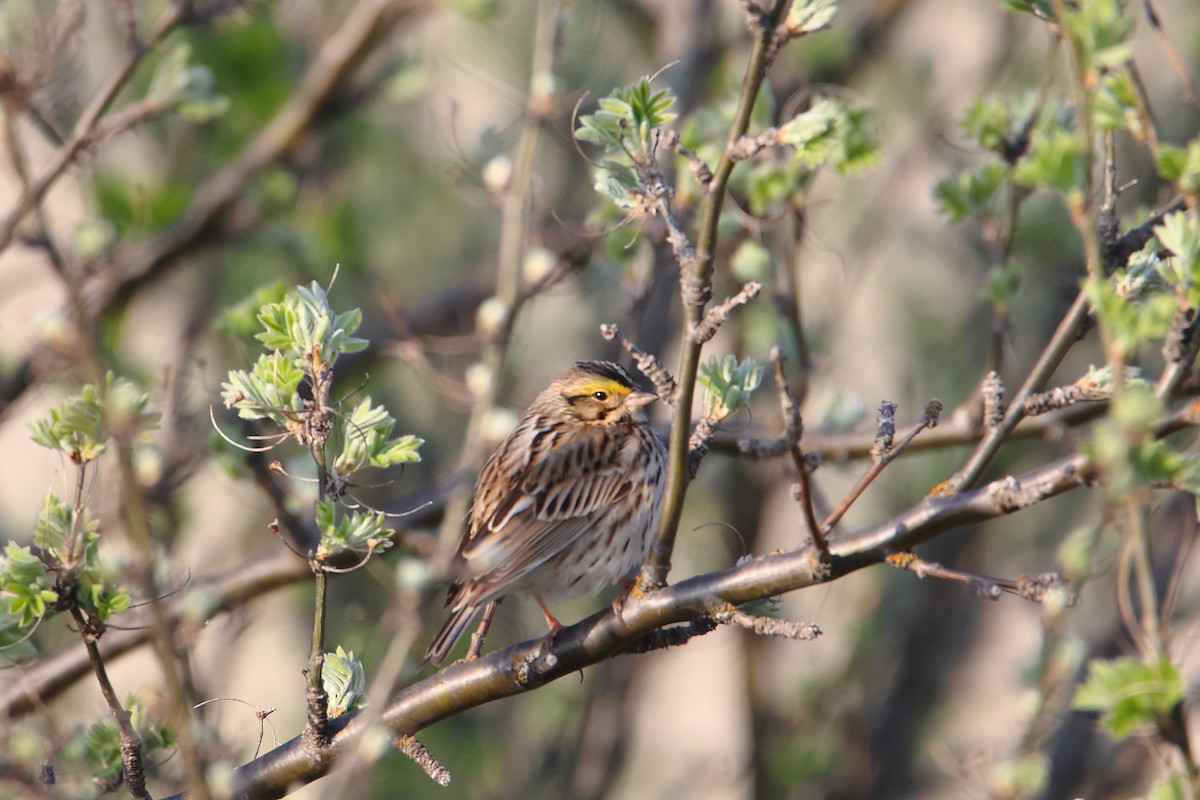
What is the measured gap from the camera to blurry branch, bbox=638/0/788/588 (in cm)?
234

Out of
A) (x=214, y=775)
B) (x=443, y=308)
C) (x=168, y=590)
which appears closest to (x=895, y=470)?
(x=443, y=308)

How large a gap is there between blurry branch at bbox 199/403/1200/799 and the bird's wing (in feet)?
3.43

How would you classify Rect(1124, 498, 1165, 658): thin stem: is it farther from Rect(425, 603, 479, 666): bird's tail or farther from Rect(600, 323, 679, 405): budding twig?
Rect(425, 603, 479, 666): bird's tail

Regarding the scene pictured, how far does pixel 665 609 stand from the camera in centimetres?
271

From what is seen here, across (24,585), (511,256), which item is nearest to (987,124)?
(511,256)

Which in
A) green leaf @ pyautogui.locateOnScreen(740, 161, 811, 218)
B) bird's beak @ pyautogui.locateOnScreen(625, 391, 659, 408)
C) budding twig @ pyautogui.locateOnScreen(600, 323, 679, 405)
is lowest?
budding twig @ pyautogui.locateOnScreen(600, 323, 679, 405)

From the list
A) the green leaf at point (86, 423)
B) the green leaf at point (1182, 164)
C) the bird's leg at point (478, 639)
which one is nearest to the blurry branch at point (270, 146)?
the bird's leg at point (478, 639)

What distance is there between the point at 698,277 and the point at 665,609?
0.71 metres

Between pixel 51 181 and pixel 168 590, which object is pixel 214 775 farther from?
pixel 51 181

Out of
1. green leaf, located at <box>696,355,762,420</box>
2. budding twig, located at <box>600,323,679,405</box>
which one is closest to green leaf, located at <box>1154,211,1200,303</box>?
green leaf, located at <box>696,355,762,420</box>

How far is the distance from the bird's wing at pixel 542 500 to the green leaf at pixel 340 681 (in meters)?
1.12

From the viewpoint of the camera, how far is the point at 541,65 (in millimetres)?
4590

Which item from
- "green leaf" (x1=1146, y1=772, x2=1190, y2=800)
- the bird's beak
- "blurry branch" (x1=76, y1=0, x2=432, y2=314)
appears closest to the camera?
"green leaf" (x1=1146, y1=772, x2=1190, y2=800)

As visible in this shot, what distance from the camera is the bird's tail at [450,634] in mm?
3686
